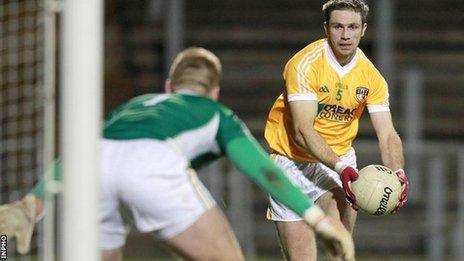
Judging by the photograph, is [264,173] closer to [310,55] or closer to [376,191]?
[376,191]

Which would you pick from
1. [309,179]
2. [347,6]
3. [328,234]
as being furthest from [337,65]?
[328,234]

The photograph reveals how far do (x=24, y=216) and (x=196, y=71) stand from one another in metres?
0.94

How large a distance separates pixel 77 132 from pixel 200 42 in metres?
11.2

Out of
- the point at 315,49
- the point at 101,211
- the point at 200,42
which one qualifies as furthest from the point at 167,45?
the point at 101,211

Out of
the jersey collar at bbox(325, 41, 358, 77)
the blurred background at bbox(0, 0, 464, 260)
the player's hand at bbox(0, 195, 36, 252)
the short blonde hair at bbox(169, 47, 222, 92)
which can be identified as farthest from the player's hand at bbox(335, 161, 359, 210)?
the blurred background at bbox(0, 0, 464, 260)

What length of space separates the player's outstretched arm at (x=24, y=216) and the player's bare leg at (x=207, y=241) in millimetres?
617

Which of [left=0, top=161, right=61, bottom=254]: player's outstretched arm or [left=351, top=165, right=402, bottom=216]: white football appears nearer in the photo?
[left=0, top=161, right=61, bottom=254]: player's outstretched arm

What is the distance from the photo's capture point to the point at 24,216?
6566mm

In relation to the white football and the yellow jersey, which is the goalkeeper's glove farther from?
the yellow jersey

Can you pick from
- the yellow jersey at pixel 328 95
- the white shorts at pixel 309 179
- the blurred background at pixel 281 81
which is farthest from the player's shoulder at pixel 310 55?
the blurred background at pixel 281 81

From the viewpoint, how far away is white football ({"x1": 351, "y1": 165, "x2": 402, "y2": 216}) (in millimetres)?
7934

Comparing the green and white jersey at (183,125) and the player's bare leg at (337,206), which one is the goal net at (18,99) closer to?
the player's bare leg at (337,206)

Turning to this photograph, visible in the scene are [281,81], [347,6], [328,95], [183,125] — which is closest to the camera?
[183,125]

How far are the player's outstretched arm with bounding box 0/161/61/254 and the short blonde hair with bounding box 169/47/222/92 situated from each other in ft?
2.05
